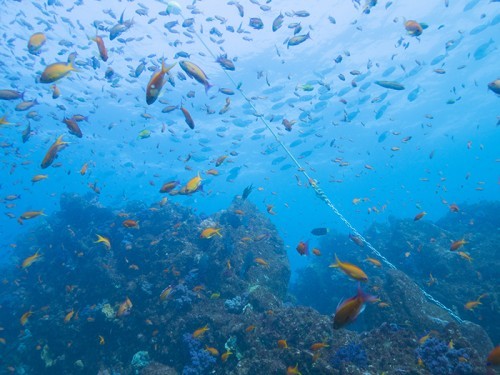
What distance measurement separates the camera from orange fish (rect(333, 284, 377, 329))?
2859 millimetres

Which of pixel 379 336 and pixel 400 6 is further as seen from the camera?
pixel 400 6

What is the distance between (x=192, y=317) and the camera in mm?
8969

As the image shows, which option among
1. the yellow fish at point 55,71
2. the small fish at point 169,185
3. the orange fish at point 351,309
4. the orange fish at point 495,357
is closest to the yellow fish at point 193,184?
the small fish at point 169,185

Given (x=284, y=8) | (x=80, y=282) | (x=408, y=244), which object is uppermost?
(x=284, y=8)

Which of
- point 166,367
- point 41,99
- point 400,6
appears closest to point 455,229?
point 400,6

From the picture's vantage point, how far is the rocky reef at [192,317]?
5.96 meters

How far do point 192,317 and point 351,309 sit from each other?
7.45 m

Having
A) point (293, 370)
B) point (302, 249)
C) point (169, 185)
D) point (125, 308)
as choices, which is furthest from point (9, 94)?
point (293, 370)

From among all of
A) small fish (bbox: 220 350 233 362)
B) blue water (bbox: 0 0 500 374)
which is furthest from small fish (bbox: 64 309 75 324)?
small fish (bbox: 220 350 233 362)

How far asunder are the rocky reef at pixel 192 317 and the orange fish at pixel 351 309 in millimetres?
3249

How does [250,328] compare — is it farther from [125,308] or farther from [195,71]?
[195,71]

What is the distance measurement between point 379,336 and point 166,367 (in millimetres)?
6119

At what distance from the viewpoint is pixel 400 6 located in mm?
19844

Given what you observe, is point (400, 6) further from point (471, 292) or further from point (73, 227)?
point (73, 227)
